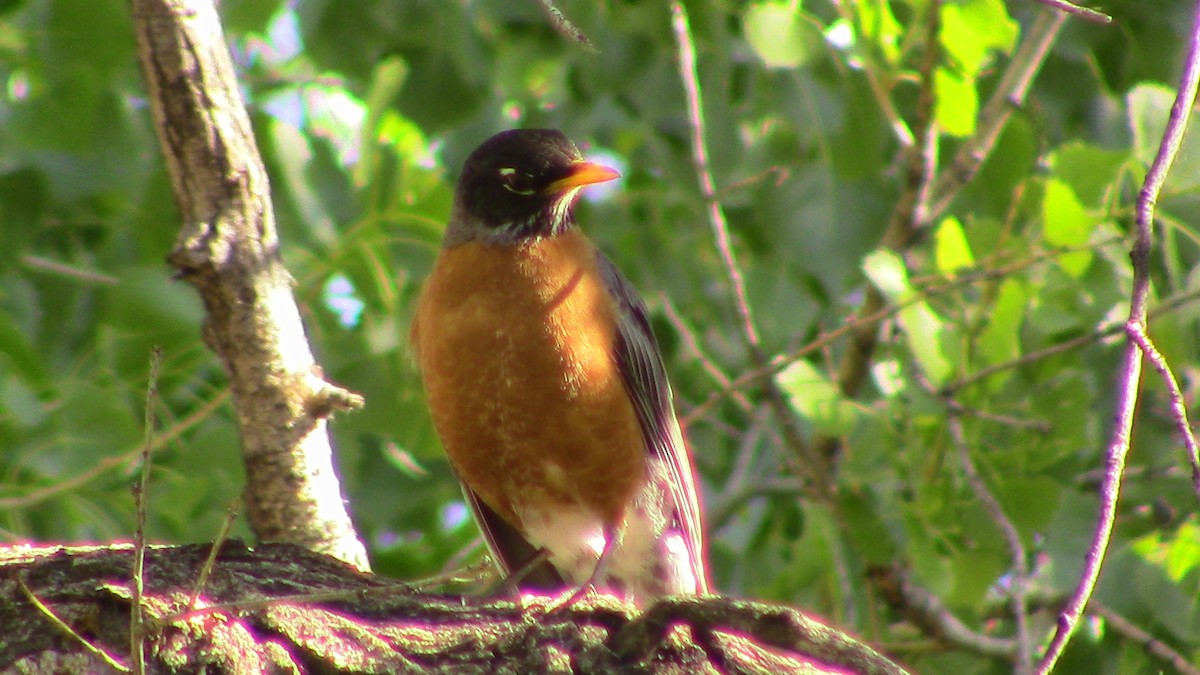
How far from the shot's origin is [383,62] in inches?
180

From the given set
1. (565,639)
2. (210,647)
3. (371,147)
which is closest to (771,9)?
(371,147)

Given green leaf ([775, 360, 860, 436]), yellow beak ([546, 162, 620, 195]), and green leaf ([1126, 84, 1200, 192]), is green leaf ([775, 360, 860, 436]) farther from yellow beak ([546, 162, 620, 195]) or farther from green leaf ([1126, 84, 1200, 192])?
green leaf ([1126, 84, 1200, 192])

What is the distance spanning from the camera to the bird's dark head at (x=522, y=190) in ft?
13.2

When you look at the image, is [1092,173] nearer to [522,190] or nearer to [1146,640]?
[1146,640]

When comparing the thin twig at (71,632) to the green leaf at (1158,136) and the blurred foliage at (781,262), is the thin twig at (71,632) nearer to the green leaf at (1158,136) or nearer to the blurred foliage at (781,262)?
the blurred foliage at (781,262)

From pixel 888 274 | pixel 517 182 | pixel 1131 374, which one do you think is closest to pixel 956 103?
pixel 888 274

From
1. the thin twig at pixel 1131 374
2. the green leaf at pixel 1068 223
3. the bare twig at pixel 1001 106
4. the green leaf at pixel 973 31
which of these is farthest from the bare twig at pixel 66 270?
the thin twig at pixel 1131 374

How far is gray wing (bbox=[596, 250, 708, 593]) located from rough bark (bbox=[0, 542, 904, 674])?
145cm

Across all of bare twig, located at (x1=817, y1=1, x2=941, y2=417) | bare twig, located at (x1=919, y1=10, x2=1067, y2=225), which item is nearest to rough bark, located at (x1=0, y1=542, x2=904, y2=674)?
bare twig, located at (x1=817, y1=1, x2=941, y2=417)

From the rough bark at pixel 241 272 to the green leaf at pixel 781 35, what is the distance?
1.36 metres

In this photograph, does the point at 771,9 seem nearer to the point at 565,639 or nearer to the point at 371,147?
the point at 371,147

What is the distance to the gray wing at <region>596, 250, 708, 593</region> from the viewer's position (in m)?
3.76

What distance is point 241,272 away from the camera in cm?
255

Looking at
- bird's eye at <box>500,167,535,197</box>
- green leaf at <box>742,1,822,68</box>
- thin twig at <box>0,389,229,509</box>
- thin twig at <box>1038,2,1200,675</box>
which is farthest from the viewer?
bird's eye at <box>500,167,535,197</box>
